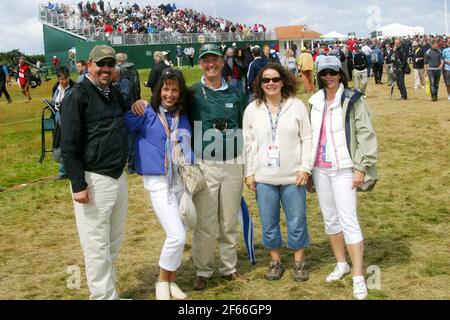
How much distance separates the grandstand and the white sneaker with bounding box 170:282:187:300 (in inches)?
1207

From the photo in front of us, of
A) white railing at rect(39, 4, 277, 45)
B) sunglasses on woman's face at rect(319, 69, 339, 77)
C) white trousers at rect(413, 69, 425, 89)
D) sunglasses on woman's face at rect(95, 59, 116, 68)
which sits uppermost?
white railing at rect(39, 4, 277, 45)

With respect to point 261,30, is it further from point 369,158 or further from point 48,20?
point 369,158

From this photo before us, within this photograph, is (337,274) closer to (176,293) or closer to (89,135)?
(176,293)

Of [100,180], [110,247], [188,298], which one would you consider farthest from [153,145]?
[188,298]

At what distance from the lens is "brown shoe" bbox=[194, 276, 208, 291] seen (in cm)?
470

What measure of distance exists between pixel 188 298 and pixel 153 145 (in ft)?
4.26

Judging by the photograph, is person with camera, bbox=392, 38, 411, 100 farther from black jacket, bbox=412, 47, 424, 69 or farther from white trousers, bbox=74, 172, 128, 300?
white trousers, bbox=74, 172, 128, 300

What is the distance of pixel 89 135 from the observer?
3934mm

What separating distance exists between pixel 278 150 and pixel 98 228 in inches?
61.3

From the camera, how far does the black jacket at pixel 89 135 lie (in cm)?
385

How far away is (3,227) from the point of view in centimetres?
695

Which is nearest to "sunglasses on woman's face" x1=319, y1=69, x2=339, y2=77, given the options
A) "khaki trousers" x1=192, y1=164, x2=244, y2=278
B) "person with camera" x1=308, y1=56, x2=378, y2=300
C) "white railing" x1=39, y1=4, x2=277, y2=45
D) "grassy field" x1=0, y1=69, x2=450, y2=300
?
"person with camera" x1=308, y1=56, x2=378, y2=300

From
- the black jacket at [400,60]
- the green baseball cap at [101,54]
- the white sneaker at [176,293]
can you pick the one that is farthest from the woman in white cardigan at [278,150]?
the black jacket at [400,60]

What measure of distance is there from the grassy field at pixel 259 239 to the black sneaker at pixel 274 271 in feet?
0.19
